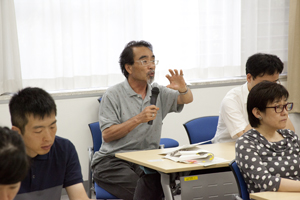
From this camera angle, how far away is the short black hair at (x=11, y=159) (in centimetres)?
→ 98

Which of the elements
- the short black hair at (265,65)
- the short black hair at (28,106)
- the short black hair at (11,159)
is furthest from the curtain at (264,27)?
the short black hair at (11,159)

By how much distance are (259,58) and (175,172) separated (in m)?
1.16

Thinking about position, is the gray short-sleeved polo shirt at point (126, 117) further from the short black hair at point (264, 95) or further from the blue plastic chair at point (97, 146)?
the short black hair at point (264, 95)

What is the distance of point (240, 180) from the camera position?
2.09m

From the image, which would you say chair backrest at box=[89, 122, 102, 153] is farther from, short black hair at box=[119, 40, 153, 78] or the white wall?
the white wall

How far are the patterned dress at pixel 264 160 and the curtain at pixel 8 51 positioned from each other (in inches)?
99.8

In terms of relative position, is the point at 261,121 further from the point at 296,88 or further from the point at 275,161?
the point at 296,88

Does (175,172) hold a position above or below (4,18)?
below

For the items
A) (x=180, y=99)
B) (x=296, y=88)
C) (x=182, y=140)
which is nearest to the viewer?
(x=180, y=99)

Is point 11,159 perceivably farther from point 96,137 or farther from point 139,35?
point 139,35

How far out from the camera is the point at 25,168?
1.04 meters


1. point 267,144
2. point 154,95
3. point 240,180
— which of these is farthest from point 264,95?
point 154,95

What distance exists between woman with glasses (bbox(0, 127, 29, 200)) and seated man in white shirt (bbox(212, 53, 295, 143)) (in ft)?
6.71

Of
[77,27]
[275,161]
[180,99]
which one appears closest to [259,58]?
[180,99]
